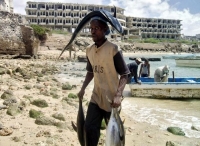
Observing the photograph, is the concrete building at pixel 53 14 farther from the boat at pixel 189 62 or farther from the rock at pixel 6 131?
the rock at pixel 6 131

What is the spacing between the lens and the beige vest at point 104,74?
9.41ft

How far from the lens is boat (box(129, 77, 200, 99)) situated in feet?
33.9

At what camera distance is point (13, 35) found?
18.5 meters

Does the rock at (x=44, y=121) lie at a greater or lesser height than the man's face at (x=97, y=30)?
lesser

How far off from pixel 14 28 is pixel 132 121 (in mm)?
14918

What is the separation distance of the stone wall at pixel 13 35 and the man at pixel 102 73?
1658cm

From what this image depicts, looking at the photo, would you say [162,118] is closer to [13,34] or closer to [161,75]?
[161,75]

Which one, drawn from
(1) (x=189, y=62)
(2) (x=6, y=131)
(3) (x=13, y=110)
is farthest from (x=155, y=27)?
(2) (x=6, y=131)

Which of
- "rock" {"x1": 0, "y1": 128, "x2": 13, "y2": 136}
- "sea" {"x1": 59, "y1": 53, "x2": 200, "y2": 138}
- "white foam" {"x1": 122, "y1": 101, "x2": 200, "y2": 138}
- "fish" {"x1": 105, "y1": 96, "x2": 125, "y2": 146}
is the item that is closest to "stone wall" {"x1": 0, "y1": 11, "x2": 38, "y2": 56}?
"sea" {"x1": 59, "y1": 53, "x2": 200, "y2": 138}

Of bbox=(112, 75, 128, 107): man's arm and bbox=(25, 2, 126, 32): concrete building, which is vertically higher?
bbox=(25, 2, 126, 32): concrete building

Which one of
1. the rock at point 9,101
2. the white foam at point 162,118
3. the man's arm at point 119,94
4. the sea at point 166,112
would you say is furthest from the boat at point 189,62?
the man's arm at point 119,94

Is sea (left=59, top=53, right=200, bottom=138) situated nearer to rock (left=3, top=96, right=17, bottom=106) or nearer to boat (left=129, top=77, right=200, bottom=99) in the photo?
boat (left=129, top=77, right=200, bottom=99)

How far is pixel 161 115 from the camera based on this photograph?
7609mm

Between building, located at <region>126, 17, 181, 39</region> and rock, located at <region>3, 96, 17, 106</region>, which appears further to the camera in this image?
building, located at <region>126, 17, 181, 39</region>
